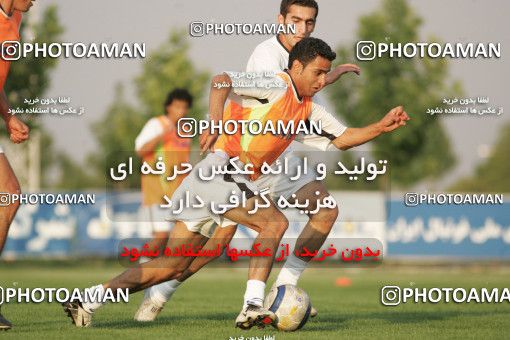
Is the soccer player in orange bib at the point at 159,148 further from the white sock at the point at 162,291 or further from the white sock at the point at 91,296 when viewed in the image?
the white sock at the point at 91,296

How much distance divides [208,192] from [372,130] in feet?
5.27

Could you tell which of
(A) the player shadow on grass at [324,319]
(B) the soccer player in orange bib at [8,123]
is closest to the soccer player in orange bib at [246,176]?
(A) the player shadow on grass at [324,319]

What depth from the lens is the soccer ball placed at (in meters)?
8.76

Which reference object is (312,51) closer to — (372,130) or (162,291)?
(372,130)

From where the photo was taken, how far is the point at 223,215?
28.9ft

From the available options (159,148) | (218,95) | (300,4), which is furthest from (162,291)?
(159,148)

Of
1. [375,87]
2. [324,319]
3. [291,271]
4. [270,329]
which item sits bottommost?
[270,329]

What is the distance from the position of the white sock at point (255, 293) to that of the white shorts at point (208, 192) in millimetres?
707

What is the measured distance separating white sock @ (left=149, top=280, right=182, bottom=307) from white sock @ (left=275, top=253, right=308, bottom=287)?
0.98 m

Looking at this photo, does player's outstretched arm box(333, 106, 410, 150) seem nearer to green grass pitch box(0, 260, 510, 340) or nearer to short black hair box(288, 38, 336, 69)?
short black hair box(288, 38, 336, 69)

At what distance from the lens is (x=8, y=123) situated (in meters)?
8.72

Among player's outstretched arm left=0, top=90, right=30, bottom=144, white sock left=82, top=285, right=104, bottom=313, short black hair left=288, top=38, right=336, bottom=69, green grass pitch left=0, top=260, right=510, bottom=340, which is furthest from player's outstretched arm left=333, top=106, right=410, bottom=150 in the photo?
player's outstretched arm left=0, top=90, right=30, bottom=144

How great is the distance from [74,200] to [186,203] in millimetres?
1417

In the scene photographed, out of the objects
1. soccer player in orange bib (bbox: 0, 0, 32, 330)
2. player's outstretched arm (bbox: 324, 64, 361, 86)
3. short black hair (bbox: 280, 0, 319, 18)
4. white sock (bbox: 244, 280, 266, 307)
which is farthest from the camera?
short black hair (bbox: 280, 0, 319, 18)
